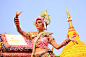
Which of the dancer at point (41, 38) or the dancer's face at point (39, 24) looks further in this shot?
the dancer's face at point (39, 24)

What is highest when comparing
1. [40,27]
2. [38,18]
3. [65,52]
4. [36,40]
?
[38,18]

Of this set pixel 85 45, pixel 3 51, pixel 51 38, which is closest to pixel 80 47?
pixel 85 45

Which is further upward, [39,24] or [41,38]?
[39,24]

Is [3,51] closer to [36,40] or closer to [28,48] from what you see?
[28,48]

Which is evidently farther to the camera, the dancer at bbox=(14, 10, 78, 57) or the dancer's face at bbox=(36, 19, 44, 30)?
the dancer's face at bbox=(36, 19, 44, 30)

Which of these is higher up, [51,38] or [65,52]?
[51,38]

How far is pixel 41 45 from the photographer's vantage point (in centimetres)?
376

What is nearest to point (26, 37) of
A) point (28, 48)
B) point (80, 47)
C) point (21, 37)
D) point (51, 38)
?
point (21, 37)

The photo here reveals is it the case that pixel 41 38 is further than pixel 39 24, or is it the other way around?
pixel 39 24

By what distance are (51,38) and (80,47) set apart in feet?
33.3

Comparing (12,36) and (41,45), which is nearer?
(41,45)

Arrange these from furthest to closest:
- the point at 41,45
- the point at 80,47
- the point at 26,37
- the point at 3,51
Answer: the point at 80,47, the point at 26,37, the point at 41,45, the point at 3,51

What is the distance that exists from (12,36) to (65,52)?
10.8 m

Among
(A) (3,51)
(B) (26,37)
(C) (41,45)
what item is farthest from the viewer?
(B) (26,37)
